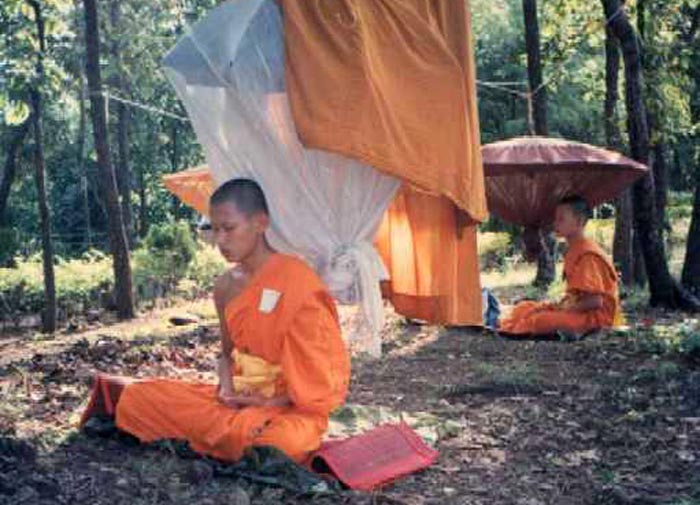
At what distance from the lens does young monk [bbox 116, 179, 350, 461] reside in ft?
14.9

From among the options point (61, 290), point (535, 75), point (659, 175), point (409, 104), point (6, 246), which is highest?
point (535, 75)

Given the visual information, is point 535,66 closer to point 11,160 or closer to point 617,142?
point 617,142

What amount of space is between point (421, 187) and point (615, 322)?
15.8ft

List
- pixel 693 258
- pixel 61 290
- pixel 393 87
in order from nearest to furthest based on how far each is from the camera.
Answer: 1. pixel 393 87
2. pixel 693 258
3. pixel 61 290

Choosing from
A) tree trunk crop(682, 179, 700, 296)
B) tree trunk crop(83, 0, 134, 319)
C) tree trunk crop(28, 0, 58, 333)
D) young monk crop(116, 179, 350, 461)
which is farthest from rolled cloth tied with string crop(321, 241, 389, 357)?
tree trunk crop(28, 0, 58, 333)

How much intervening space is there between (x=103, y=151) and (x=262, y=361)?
8475mm

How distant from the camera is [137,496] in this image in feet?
13.4

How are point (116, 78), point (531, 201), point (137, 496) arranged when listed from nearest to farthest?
point (137, 496) → point (531, 201) → point (116, 78)

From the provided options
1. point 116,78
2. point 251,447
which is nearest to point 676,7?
point 251,447

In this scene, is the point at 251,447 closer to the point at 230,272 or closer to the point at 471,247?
the point at 230,272

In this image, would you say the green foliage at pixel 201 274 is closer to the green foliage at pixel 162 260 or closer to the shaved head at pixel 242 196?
the green foliage at pixel 162 260

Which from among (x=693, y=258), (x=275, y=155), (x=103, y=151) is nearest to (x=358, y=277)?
(x=275, y=155)

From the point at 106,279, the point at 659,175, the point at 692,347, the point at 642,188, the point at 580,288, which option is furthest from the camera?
the point at 106,279

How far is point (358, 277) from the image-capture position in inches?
194
